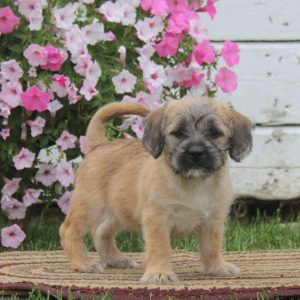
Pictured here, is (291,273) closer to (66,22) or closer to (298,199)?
(66,22)

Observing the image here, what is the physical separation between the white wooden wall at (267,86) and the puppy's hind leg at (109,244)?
232cm

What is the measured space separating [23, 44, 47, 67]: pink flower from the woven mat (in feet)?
3.61

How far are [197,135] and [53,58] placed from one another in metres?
1.57

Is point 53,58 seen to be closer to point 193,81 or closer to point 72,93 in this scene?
point 72,93

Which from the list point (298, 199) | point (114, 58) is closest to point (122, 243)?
point (114, 58)

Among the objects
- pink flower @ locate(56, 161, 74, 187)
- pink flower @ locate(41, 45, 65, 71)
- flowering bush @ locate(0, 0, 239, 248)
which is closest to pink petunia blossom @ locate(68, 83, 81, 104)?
flowering bush @ locate(0, 0, 239, 248)

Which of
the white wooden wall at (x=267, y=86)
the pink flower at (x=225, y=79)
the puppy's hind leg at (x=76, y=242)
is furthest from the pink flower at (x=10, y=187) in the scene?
the white wooden wall at (x=267, y=86)

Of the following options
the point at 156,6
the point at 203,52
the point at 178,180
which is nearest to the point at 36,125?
the point at 156,6

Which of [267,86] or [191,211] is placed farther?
[267,86]

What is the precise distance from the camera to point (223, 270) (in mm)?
4750

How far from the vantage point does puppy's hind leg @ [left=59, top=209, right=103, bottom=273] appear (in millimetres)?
5059

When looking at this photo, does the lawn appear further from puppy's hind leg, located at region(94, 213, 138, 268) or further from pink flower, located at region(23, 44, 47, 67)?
pink flower, located at region(23, 44, 47, 67)

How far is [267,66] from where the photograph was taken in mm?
7559

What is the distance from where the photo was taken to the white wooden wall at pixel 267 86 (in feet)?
24.7
